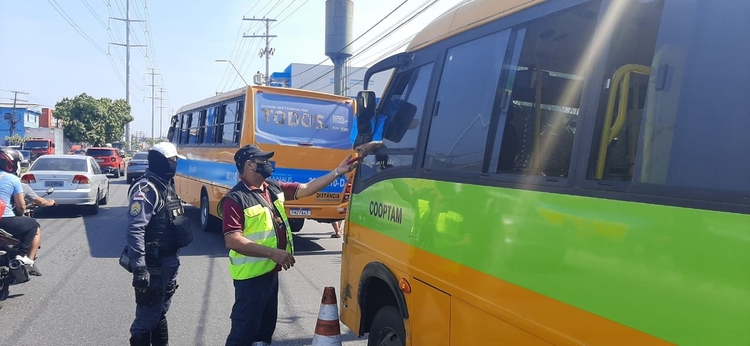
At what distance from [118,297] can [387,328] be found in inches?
170

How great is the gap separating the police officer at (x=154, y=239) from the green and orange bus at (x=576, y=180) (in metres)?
1.76

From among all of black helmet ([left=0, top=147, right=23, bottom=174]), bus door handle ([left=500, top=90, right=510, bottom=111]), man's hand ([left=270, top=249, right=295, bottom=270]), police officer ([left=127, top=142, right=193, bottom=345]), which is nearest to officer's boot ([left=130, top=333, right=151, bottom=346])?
police officer ([left=127, top=142, right=193, bottom=345])

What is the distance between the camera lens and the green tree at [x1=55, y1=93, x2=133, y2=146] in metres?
55.0

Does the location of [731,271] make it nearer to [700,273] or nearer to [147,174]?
[700,273]

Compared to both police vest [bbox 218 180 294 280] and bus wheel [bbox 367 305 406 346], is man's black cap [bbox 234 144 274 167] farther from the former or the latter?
bus wheel [bbox 367 305 406 346]

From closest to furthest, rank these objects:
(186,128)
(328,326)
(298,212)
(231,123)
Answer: (328,326) → (298,212) → (231,123) → (186,128)

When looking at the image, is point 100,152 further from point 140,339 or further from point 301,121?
point 140,339

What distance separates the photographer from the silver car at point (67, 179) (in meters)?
13.1

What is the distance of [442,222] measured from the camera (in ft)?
9.96

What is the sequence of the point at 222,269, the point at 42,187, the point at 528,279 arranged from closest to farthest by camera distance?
the point at 528,279 < the point at 222,269 < the point at 42,187

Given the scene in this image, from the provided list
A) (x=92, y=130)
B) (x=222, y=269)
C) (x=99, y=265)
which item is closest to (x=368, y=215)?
(x=222, y=269)

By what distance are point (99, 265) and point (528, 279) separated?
785 centimetres

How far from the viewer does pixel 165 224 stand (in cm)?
425

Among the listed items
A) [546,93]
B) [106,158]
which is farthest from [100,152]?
[546,93]
